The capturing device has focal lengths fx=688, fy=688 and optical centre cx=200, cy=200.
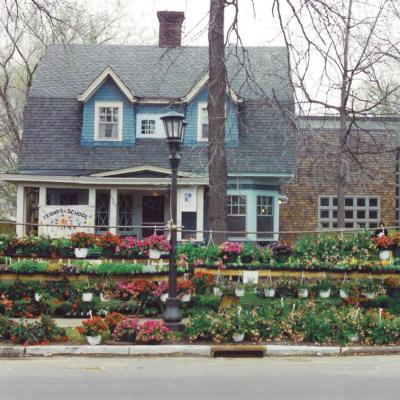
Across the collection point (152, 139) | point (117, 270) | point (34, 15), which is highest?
point (34, 15)

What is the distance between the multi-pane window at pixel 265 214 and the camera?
2519 cm

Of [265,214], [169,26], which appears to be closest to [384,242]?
[265,214]

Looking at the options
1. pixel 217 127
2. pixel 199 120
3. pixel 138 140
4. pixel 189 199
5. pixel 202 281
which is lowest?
pixel 202 281

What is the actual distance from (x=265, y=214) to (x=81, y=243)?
479 inches

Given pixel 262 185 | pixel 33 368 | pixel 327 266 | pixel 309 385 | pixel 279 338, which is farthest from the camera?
pixel 262 185

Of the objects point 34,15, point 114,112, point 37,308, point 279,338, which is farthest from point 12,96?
point 279,338

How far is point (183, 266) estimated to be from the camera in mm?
13781

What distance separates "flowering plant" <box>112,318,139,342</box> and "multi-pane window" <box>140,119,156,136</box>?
15.8 meters

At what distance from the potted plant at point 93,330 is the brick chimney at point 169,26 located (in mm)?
19204

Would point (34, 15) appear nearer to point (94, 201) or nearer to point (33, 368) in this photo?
point (94, 201)

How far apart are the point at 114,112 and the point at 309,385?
63.7 feet

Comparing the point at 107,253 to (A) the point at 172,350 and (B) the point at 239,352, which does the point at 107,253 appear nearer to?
(A) the point at 172,350

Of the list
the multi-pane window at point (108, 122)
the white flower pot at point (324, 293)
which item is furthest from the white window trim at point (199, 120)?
the white flower pot at point (324, 293)

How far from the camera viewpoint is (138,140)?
85.2 feet
